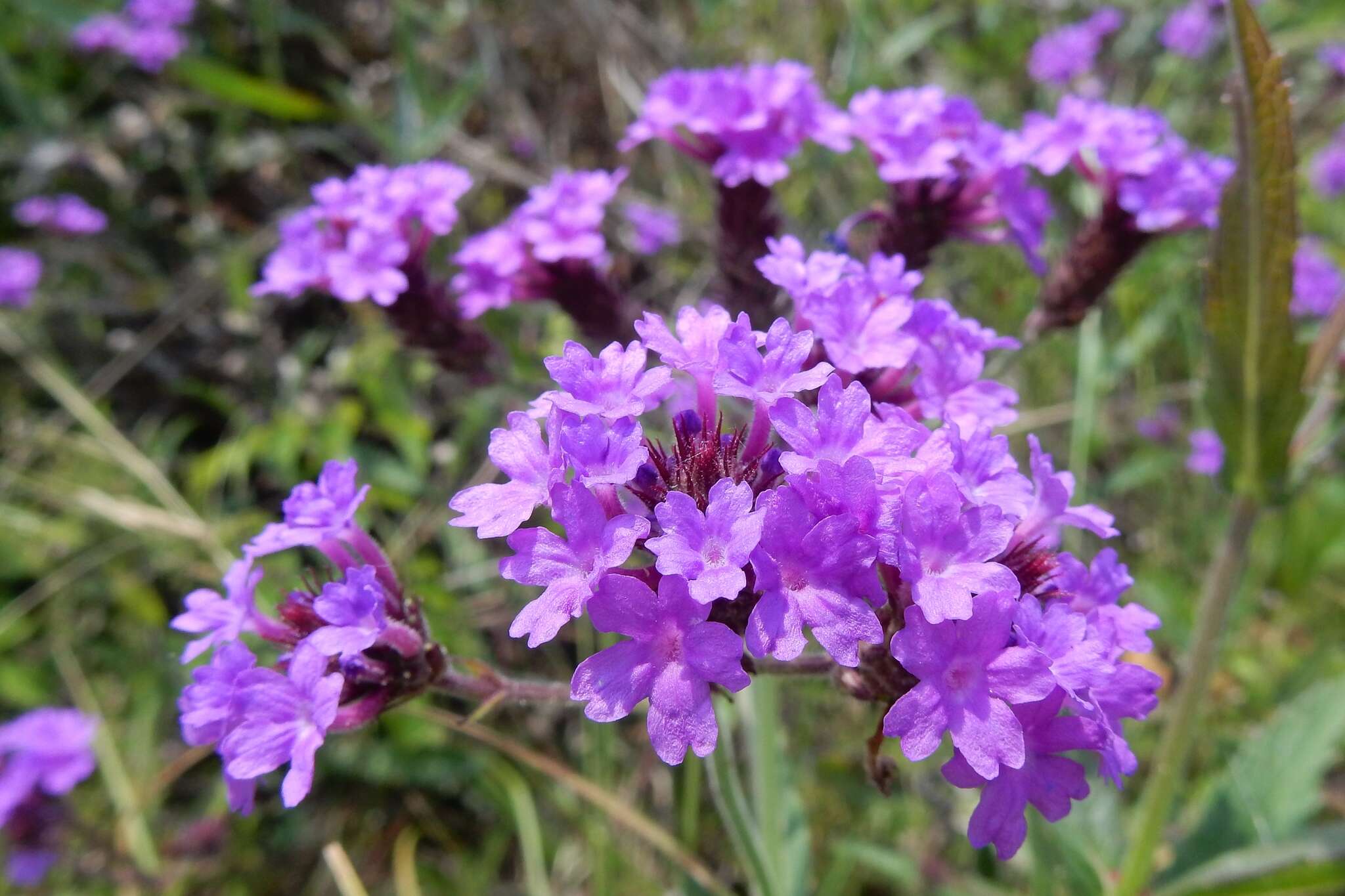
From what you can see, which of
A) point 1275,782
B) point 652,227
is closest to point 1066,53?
point 652,227

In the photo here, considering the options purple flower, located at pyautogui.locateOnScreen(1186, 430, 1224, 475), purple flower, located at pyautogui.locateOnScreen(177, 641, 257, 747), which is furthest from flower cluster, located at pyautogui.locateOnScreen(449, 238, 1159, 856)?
purple flower, located at pyautogui.locateOnScreen(1186, 430, 1224, 475)

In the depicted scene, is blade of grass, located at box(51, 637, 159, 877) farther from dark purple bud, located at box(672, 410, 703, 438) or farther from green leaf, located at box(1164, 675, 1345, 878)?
green leaf, located at box(1164, 675, 1345, 878)

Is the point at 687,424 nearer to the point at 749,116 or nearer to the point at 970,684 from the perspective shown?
the point at 970,684

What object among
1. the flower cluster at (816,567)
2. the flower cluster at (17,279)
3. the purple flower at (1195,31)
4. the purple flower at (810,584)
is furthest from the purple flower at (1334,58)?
the flower cluster at (17,279)

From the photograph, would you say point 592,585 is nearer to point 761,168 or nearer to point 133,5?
point 761,168

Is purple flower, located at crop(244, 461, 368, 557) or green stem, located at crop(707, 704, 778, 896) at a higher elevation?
purple flower, located at crop(244, 461, 368, 557)

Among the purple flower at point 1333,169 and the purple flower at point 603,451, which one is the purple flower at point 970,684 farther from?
the purple flower at point 1333,169
